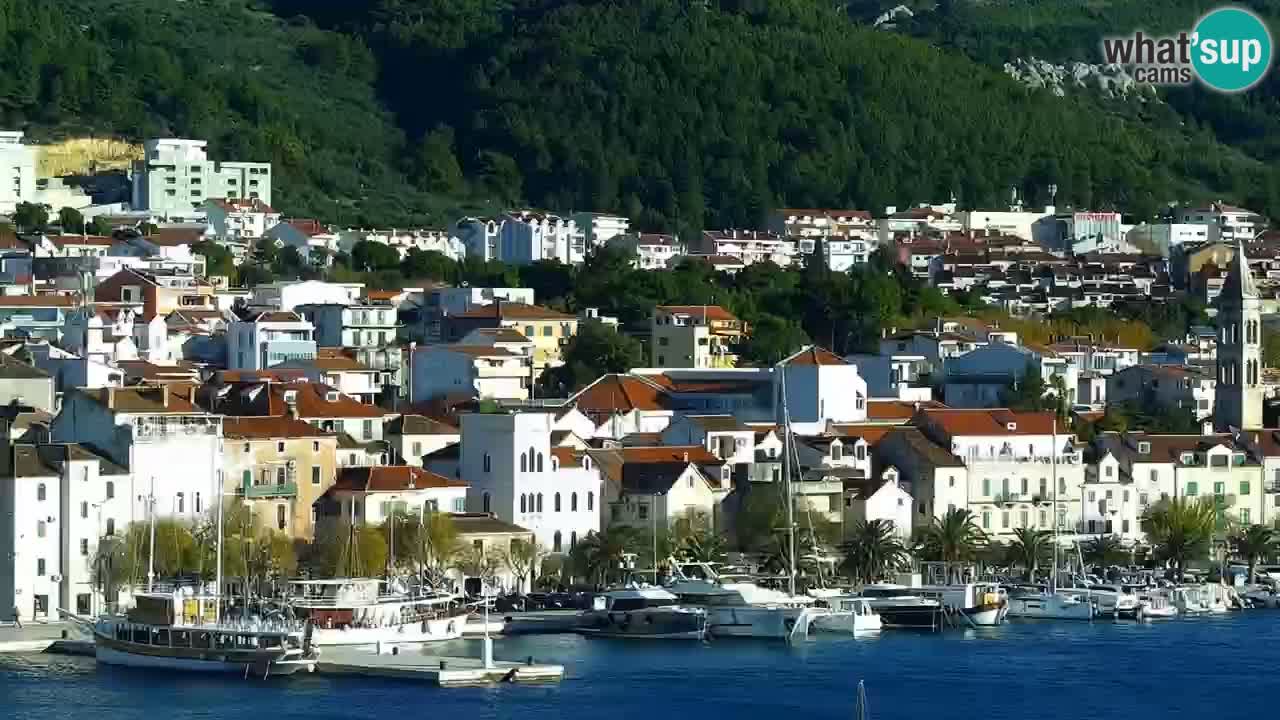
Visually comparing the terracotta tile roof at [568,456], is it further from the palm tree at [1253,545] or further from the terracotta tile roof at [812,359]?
the palm tree at [1253,545]

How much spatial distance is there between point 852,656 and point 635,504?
33.3ft

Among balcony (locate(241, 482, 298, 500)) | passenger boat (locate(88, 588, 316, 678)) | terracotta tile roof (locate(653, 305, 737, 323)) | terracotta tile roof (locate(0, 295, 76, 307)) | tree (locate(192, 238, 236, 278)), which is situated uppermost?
tree (locate(192, 238, 236, 278))

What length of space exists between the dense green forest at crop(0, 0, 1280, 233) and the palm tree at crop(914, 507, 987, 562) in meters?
61.0

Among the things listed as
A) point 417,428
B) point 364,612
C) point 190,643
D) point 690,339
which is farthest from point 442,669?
point 690,339

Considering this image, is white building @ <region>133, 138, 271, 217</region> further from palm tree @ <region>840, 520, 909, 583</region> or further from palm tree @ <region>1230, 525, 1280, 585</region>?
palm tree @ <region>840, 520, 909, 583</region>

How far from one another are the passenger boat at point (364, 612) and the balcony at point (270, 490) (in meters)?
4.71

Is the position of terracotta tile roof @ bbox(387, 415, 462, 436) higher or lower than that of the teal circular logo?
lower

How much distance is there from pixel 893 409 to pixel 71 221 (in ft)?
126

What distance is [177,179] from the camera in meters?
121

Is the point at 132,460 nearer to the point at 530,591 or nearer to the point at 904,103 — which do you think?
the point at 530,591

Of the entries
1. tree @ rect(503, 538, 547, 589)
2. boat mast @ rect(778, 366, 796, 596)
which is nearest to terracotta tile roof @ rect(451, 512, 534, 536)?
tree @ rect(503, 538, 547, 589)

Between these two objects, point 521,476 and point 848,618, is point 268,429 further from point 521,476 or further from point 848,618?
point 848,618

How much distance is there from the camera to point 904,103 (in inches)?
6038

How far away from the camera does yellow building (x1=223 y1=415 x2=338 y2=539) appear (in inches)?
2530
